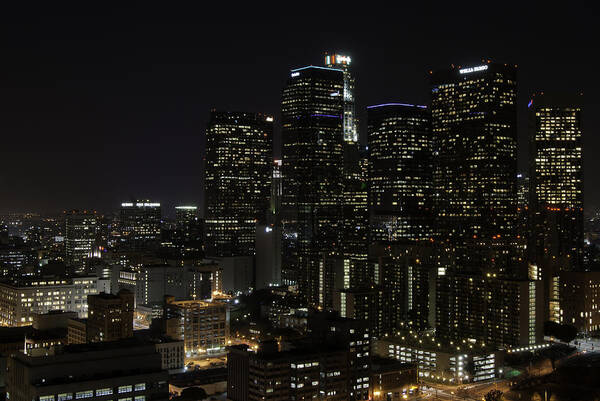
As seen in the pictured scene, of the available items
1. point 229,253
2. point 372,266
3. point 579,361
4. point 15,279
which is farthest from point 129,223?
point 579,361

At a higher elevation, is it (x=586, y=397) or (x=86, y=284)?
(x=86, y=284)

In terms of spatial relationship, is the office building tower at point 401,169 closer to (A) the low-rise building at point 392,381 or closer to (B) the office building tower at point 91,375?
(A) the low-rise building at point 392,381

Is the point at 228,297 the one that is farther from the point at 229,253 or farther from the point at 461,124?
the point at 461,124

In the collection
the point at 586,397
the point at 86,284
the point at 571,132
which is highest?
the point at 571,132

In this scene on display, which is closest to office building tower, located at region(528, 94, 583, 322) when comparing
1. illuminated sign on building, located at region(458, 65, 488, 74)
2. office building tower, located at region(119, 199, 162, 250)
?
illuminated sign on building, located at region(458, 65, 488, 74)

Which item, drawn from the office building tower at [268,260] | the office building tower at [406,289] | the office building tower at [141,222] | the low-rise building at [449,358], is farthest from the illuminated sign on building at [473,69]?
the office building tower at [141,222]

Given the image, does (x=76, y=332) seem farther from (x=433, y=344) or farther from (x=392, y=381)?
(x=433, y=344)

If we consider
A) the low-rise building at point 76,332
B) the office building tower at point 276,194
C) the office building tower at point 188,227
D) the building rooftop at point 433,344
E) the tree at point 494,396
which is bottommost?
the tree at point 494,396
